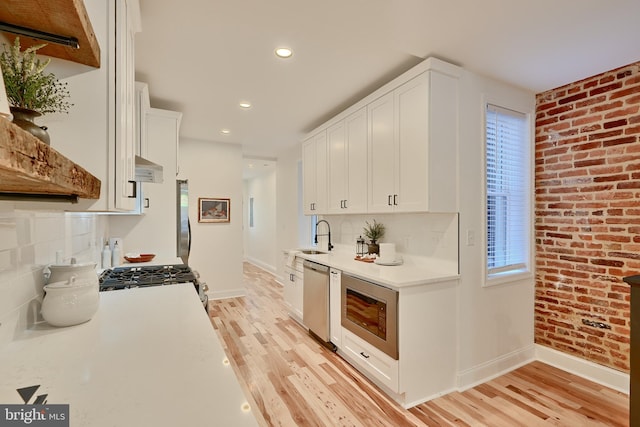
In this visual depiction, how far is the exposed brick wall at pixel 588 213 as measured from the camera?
2.37 meters

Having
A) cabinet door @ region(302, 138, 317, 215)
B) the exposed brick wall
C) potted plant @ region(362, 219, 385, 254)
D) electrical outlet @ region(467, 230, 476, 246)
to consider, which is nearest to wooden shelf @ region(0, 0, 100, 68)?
electrical outlet @ region(467, 230, 476, 246)

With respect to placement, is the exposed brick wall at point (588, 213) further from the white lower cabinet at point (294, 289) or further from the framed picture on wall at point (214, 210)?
the framed picture on wall at point (214, 210)

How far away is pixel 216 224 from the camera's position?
16.6 feet

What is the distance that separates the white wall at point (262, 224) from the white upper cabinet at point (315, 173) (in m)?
2.71

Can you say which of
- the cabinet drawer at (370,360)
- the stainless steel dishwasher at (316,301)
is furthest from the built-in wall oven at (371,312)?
the stainless steel dishwasher at (316,301)

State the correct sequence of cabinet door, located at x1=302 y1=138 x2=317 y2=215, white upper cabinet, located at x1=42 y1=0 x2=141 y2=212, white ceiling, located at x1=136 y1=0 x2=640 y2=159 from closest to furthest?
white upper cabinet, located at x1=42 y1=0 x2=141 y2=212
white ceiling, located at x1=136 y1=0 x2=640 y2=159
cabinet door, located at x1=302 y1=138 x2=317 y2=215

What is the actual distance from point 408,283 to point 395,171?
988 millimetres

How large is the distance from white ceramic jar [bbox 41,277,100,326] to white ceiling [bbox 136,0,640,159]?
1.63 metres

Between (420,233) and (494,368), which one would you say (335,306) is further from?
(494,368)

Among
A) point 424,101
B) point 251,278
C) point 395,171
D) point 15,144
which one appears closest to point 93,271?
point 15,144

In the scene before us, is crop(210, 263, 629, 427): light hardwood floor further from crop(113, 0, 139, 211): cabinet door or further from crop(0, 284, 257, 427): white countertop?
crop(113, 0, 139, 211): cabinet door

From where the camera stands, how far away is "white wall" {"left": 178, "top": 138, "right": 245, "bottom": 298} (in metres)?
4.86

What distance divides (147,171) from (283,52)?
4.39ft

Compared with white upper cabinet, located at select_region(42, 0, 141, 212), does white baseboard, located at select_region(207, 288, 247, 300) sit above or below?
below
